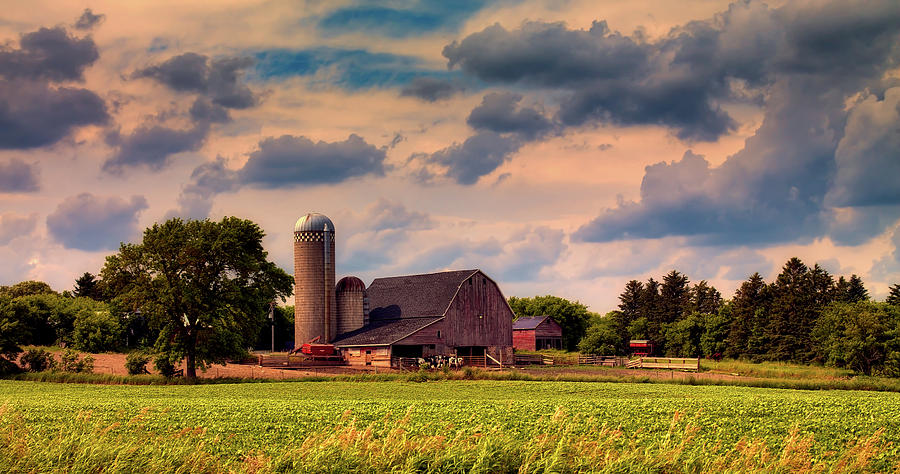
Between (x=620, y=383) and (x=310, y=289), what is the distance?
31.6 metres

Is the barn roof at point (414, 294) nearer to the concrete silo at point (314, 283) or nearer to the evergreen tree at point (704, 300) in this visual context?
the concrete silo at point (314, 283)

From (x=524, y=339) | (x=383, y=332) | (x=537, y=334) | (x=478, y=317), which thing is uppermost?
(x=478, y=317)

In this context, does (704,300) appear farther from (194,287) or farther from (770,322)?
(194,287)

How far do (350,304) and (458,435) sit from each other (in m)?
56.0

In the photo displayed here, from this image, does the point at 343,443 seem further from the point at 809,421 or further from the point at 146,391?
the point at 146,391

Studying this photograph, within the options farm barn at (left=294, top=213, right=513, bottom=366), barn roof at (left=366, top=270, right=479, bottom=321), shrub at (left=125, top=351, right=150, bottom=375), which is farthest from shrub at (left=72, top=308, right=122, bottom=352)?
barn roof at (left=366, top=270, right=479, bottom=321)

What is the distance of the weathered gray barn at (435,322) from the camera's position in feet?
217

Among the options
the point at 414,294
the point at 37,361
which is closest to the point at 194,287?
the point at 37,361

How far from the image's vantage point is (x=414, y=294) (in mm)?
74188

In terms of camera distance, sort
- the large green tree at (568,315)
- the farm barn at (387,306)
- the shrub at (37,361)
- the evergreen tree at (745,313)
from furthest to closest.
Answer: the large green tree at (568,315) < the evergreen tree at (745,313) < the farm barn at (387,306) < the shrub at (37,361)

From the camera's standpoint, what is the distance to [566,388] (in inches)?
1742

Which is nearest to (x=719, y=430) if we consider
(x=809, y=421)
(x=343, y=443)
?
(x=809, y=421)

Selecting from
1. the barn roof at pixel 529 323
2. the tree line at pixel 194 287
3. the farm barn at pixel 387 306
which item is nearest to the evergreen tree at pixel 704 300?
the barn roof at pixel 529 323

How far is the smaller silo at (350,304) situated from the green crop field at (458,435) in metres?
32.0
